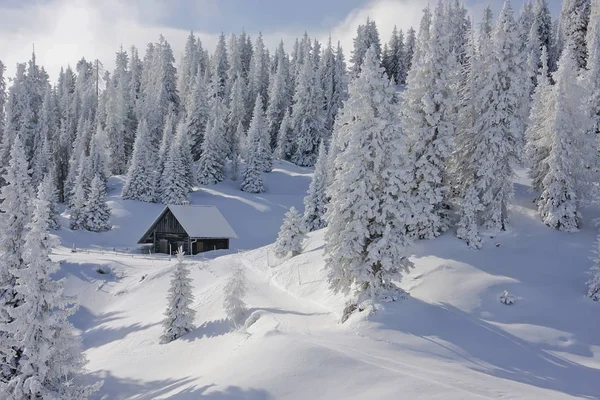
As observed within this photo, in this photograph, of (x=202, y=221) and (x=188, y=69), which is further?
(x=188, y=69)

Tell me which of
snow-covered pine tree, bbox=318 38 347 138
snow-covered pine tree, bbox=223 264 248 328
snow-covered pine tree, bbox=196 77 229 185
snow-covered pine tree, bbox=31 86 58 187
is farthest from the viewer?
snow-covered pine tree, bbox=318 38 347 138

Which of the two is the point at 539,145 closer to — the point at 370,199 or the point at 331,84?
the point at 370,199

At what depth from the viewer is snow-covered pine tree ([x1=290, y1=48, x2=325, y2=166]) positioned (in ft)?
256

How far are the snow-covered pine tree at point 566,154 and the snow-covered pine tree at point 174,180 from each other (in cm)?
4589

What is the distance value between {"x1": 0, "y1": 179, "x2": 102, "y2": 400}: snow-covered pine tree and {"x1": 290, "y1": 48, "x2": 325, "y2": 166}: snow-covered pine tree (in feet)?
207

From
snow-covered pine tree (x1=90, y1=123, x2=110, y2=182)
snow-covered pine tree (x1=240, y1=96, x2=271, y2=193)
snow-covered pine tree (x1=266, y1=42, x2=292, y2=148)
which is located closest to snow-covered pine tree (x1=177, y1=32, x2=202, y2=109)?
snow-covered pine tree (x1=266, y1=42, x2=292, y2=148)

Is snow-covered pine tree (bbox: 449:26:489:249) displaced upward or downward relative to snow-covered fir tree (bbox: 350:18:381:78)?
downward

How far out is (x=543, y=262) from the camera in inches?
1093

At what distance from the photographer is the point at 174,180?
6631cm

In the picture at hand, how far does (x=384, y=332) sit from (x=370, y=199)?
6474 mm

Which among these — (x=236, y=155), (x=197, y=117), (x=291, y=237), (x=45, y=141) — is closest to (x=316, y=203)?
(x=291, y=237)

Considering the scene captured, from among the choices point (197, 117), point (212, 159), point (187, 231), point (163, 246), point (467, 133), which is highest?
point (197, 117)

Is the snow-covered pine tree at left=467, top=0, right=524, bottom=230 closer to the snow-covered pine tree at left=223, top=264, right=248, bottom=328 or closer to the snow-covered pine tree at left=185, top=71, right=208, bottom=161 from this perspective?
the snow-covered pine tree at left=223, top=264, right=248, bottom=328

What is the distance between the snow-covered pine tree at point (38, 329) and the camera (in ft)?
52.5
